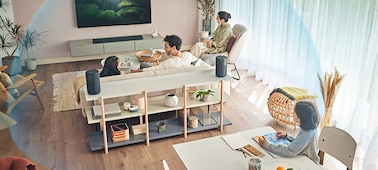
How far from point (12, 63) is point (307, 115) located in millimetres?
5265

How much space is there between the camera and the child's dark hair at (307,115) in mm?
2605

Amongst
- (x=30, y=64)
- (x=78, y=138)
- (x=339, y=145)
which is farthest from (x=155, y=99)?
(x=30, y=64)

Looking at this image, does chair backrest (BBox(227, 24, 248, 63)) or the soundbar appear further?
the soundbar

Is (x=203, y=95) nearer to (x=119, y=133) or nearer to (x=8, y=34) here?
(x=119, y=133)

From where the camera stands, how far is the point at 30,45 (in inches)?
268

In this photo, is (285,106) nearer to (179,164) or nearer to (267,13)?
(179,164)

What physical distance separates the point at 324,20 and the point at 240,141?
91.3 inches

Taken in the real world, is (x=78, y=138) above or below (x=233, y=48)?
below

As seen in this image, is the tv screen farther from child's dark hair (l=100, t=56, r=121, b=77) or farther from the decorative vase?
the decorative vase

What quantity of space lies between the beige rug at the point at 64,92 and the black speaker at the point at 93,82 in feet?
4.12

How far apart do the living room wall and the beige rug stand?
83 cm

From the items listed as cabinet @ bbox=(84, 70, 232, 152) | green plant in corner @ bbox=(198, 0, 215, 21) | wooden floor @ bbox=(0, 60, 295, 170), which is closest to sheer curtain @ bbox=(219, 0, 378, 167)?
wooden floor @ bbox=(0, 60, 295, 170)

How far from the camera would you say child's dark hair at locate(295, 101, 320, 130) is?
8.55 ft

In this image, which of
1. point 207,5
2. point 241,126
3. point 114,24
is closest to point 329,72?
point 241,126
